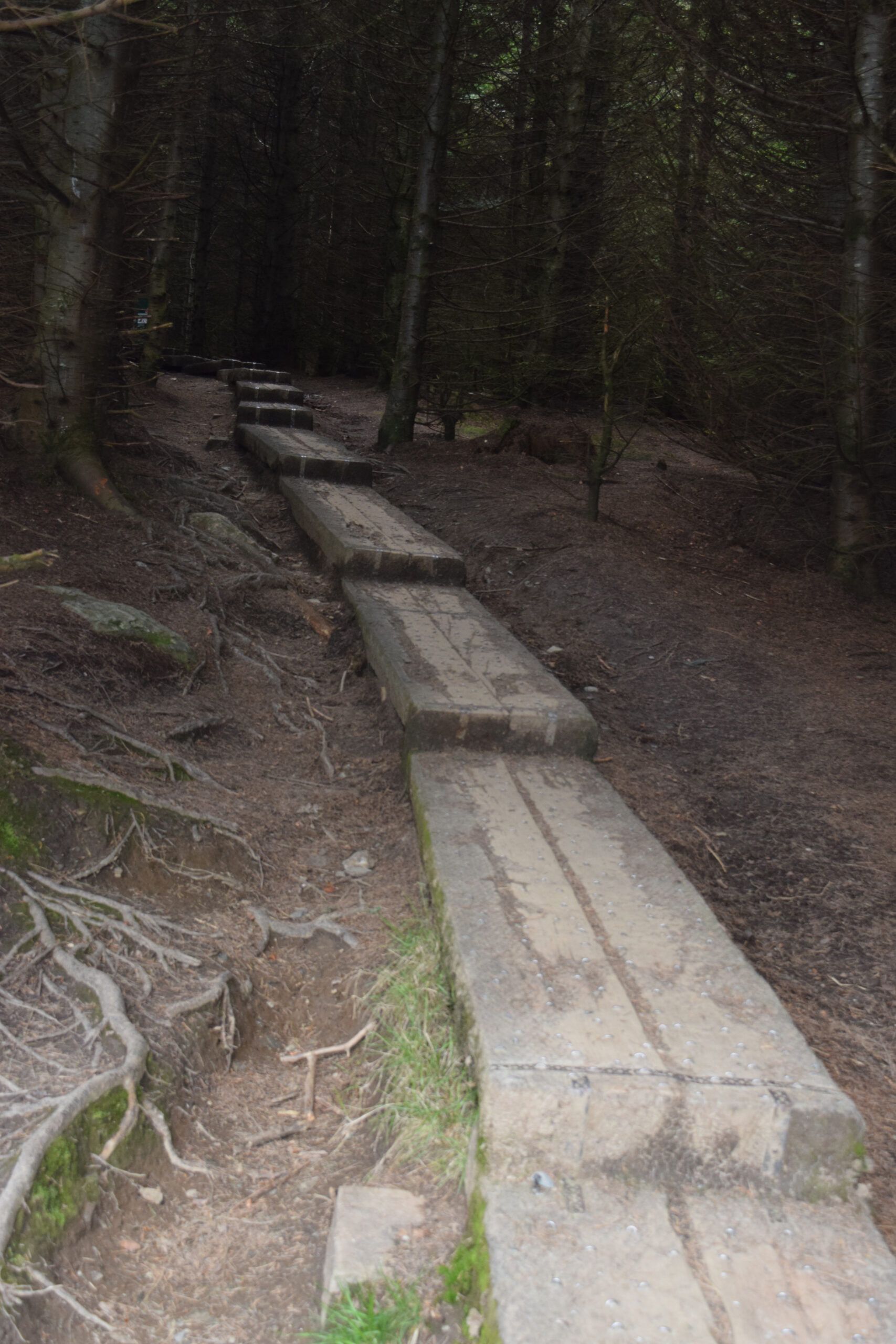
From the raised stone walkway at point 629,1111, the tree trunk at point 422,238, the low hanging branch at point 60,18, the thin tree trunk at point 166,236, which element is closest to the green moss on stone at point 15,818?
the raised stone walkway at point 629,1111

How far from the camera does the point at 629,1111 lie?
227 centimetres

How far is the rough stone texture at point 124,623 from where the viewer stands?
4520 mm

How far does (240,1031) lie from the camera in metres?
2.87

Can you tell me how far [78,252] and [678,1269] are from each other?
5579 millimetres

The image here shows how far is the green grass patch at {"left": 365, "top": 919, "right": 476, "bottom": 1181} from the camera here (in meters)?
2.42

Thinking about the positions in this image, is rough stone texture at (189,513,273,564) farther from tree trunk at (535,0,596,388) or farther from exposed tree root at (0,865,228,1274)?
tree trunk at (535,0,596,388)

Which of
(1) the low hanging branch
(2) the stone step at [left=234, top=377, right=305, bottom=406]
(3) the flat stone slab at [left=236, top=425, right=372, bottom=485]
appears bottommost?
(3) the flat stone slab at [left=236, top=425, right=372, bottom=485]

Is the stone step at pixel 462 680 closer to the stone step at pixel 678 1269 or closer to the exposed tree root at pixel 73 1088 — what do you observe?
the exposed tree root at pixel 73 1088

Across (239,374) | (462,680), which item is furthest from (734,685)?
(239,374)

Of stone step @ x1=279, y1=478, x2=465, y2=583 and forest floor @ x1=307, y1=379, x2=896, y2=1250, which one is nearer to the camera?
forest floor @ x1=307, y1=379, x2=896, y2=1250

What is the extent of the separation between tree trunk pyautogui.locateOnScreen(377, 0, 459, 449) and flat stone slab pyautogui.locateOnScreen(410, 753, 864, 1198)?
25.3ft

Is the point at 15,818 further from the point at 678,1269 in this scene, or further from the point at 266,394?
the point at 266,394

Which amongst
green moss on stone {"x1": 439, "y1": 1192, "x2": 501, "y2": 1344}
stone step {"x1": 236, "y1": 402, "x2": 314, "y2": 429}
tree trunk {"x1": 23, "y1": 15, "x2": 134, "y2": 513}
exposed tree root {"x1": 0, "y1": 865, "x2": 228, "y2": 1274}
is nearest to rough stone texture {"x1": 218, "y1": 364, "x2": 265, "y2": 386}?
stone step {"x1": 236, "y1": 402, "x2": 314, "y2": 429}

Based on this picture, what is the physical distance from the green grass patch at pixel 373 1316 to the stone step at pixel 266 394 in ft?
34.2
